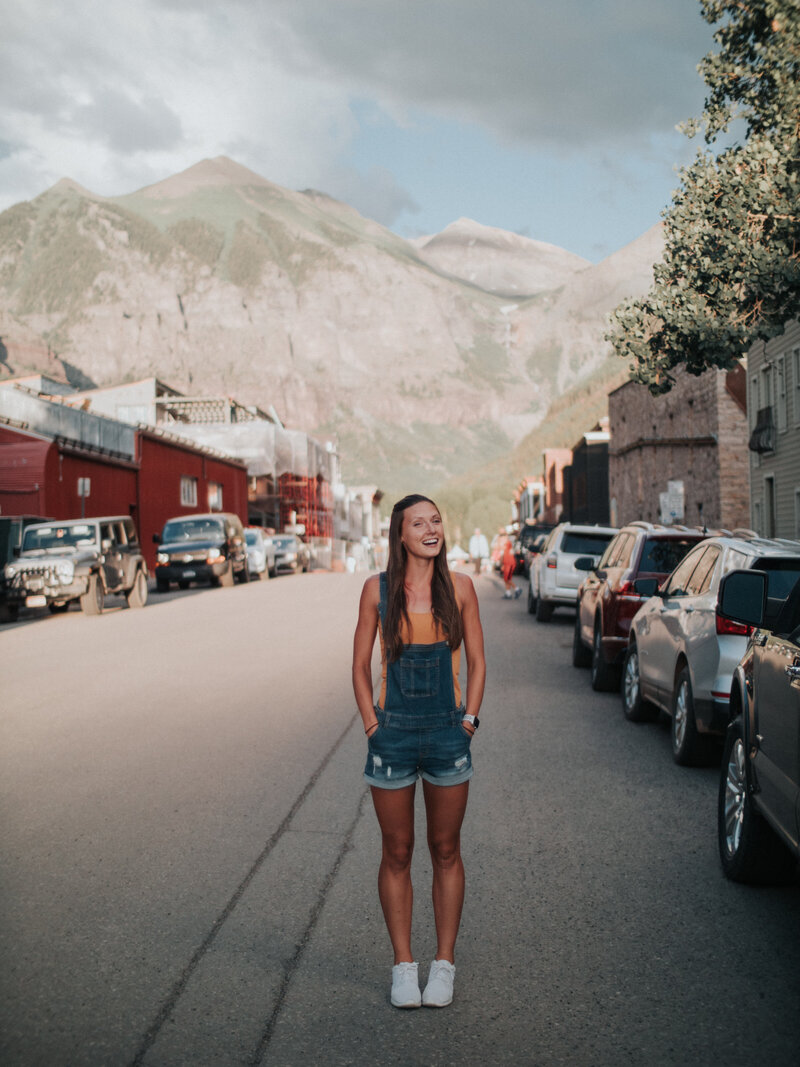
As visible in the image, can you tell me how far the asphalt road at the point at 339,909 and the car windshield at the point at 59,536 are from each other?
47.2 ft

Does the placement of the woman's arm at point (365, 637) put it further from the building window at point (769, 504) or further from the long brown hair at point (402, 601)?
the building window at point (769, 504)

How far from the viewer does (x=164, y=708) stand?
10.4 metres

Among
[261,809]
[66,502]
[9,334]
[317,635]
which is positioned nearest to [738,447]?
[66,502]

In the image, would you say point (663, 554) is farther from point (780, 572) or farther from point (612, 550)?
point (780, 572)

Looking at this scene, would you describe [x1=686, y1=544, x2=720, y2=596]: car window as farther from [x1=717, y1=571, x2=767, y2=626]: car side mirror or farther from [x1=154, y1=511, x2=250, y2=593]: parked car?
[x1=154, y1=511, x2=250, y2=593]: parked car

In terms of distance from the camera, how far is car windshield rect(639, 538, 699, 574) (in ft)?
36.6

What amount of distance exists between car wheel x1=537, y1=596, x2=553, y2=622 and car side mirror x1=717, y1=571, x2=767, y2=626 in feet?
50.6

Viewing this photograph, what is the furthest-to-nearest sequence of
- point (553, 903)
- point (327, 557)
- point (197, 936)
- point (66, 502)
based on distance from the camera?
point (327, 557) < point (66, 502) < point (553, 903) < point (197, 936)

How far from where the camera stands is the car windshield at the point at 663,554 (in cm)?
1114

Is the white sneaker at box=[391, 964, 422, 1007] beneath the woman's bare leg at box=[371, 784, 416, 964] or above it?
beneath

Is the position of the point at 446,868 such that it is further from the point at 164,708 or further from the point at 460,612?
the point at 164,708

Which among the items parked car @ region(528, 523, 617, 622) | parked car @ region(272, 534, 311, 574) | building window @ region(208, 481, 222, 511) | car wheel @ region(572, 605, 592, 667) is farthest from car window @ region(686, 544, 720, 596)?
building window @ region(208, 481, 222, 511)

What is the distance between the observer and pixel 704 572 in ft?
26.9

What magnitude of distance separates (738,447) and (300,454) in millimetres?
33786
